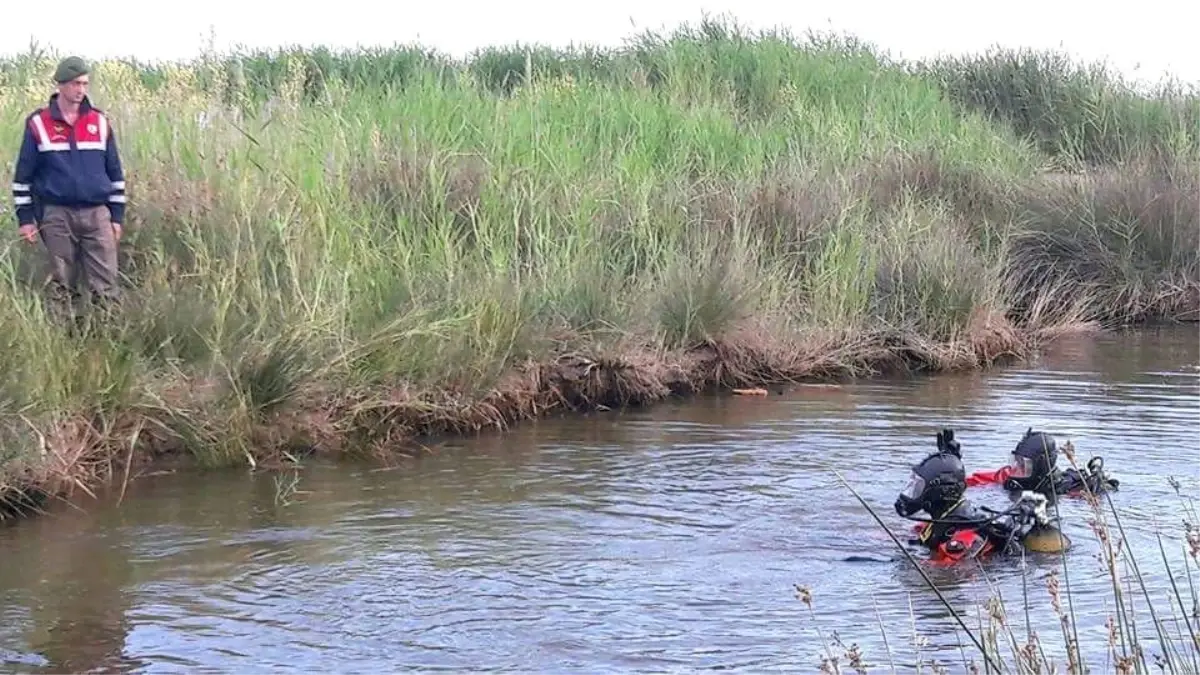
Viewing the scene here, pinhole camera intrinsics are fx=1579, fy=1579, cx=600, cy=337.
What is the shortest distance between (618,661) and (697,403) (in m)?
5.81

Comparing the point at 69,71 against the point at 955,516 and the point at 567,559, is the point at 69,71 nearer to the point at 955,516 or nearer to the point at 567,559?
the point at 567,559

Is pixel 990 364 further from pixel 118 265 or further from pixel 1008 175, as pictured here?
pixel 118 265

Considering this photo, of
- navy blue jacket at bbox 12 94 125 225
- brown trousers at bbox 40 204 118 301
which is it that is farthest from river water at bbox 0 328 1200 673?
navy blue jacket at bbox 12 94 125 225

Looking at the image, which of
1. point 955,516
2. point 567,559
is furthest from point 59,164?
point 955,516

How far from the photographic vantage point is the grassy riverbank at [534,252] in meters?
9.36

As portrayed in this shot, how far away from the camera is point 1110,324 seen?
1612 cm

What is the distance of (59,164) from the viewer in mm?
9969

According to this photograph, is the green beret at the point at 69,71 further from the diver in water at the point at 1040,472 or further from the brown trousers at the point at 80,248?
the diver in water at the point at 1040,472

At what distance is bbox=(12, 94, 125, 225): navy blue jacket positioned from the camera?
990 centimetres

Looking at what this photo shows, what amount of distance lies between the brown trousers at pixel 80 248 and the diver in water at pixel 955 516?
210 inches

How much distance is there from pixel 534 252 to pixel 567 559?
A: 511 centimetres

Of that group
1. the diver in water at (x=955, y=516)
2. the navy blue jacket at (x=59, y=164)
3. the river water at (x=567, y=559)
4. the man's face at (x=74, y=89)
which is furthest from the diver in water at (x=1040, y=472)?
the man's face at (x=74, y=89)

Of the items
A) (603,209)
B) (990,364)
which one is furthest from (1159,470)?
(603,209)

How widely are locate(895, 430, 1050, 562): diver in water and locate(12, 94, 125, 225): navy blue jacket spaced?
5577 mm
